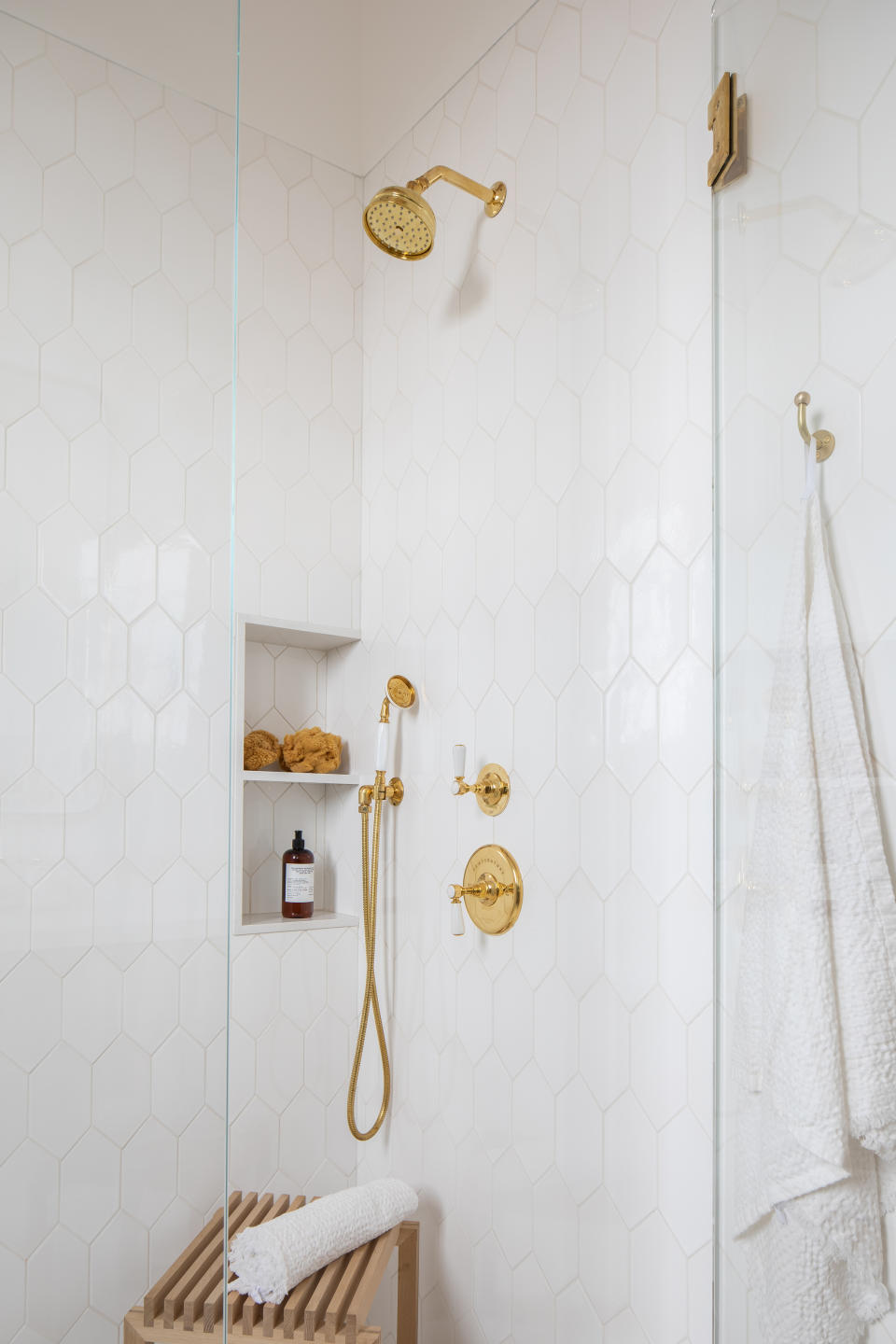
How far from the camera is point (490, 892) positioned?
158cm

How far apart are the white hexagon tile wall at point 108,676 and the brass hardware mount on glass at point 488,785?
1.79 ft

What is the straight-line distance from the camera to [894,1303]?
699 mm

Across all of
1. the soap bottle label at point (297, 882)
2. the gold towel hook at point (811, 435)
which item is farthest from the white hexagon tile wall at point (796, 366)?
the soap bottle label at point (297, 882)

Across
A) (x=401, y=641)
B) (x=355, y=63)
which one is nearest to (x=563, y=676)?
(x=401, y=641)

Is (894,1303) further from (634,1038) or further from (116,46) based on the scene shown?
(116,46)

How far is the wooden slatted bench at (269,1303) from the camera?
1.09 meters

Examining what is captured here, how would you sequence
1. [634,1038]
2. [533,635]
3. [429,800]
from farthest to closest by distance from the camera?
[429,800], [533,635], [634,1038]

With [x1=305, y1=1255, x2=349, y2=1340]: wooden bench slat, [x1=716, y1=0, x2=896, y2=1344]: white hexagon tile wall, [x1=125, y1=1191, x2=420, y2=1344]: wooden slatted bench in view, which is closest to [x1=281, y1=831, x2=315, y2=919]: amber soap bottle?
[x1=125, y1=1191, x2=420, y2=1344]: wooden slatted bench

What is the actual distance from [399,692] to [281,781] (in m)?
0.29

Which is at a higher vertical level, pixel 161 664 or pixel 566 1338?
pixel 161 664

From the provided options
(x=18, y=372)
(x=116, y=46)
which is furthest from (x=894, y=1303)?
(x=116, y=46)

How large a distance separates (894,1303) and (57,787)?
0.87 m

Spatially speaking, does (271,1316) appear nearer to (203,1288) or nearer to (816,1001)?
(203,1288)

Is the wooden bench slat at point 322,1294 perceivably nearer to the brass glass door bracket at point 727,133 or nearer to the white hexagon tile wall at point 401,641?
the white hexagon tile wall at point 401,641
